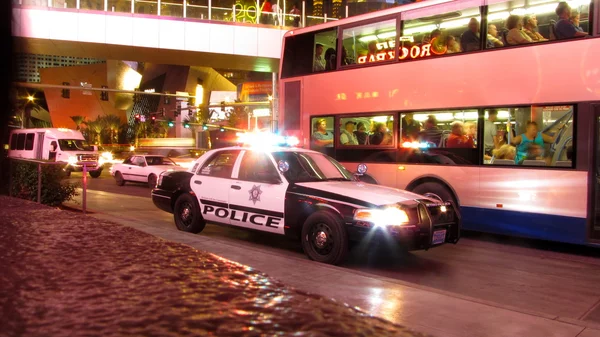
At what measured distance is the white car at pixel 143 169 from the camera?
20688 millimetres

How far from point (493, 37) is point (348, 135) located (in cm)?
352

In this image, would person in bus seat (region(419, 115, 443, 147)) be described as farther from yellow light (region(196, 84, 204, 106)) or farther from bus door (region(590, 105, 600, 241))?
yellow light (region(196, 84, 204, 106))

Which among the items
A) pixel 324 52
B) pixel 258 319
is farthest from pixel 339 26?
pixel 258 319

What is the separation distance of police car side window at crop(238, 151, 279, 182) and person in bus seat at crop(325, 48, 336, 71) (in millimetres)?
3605

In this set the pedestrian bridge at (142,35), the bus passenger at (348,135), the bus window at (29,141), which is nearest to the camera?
the bus passenger at (348,135)

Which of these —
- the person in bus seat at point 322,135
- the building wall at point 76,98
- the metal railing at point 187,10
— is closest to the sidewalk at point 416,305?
the person in bus seat at point 322,135

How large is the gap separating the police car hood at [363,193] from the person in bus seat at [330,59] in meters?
4.10

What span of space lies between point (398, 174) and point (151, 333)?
8543 mm

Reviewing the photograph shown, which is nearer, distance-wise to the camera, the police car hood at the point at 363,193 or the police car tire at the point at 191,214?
the police car hood at the point at 363,193

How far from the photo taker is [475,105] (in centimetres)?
909

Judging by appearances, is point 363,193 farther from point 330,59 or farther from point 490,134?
point 330,59

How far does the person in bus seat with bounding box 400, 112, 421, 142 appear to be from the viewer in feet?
32.7

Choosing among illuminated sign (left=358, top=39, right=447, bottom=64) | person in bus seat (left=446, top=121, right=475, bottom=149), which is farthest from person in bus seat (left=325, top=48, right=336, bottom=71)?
person in bus seat (left=446, top=121, right=475, bottom=149)

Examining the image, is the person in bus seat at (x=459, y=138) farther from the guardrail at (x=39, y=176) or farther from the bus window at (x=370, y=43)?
the guardrail at (x=39, y=176)
